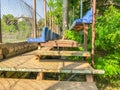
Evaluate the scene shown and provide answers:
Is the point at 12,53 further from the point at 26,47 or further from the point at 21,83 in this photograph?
the point at 21,83

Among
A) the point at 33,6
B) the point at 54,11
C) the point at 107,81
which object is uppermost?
the point at 54,11

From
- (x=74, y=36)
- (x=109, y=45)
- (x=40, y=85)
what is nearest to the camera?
(x=40, y=85)

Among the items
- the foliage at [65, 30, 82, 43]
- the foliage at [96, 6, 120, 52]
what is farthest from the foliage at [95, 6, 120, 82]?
the foliage at [65, 30, 82, 43]

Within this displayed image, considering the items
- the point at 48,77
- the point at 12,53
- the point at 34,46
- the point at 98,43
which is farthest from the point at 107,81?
the point at 34,46

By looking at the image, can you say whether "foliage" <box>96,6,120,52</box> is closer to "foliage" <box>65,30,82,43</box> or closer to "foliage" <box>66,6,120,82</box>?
"foliage" <box>66,6,120,82</box>

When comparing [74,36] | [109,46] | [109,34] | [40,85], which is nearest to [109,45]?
[109,46]

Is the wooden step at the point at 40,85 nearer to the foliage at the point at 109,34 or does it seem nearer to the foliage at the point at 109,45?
the foliage at the point at 109,45

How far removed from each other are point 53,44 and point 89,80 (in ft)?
7.64

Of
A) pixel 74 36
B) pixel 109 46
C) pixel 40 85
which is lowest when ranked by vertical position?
pixel 40 85

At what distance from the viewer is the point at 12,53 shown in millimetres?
5848

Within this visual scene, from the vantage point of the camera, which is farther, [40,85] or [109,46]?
[109,46]

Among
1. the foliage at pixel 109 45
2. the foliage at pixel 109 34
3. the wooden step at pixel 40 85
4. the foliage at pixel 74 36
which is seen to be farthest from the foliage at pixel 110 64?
the wooden step at pixel 40 85

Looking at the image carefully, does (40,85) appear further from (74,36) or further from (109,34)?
(74,36)

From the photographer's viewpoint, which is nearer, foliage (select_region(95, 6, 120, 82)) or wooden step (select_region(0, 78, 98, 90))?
wooden step (select_region(0, 78, 98, 90))
